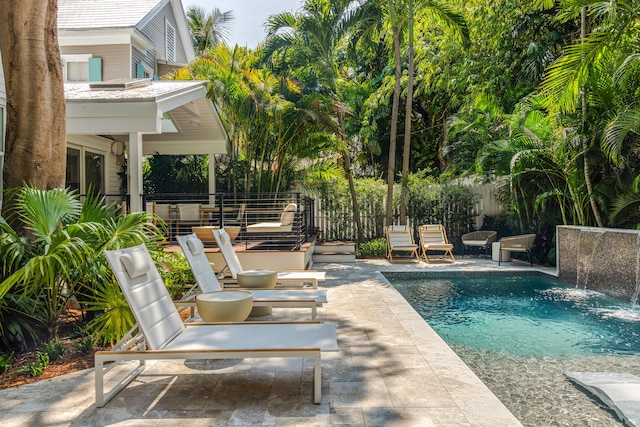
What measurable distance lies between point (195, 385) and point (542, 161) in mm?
9769

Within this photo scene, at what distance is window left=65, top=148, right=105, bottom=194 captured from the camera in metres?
11.1

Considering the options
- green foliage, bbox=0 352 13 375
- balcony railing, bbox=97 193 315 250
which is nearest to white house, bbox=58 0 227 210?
balcony railing, bbox=97 193 315 250

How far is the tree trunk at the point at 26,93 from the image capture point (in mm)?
5305

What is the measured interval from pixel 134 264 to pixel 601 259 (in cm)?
819

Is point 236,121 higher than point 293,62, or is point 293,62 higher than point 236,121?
point 293,62

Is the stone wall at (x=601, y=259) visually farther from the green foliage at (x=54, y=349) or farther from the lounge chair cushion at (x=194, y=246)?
the green foliage at (x=54, y=349)

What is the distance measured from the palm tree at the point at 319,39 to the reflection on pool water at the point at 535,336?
6130 millimetres

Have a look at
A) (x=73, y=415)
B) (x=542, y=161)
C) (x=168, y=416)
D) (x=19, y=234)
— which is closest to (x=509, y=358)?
(x=168, y=416)

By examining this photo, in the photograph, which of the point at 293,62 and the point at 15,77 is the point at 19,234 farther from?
the point at 293,62

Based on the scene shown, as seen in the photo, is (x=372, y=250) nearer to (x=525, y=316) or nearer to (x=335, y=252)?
(x=335, y=252)

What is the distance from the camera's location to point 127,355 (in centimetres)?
335

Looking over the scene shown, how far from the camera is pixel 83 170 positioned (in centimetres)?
1147

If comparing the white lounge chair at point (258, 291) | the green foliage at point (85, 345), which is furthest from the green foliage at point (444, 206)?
the green foliage at point (85, 345)

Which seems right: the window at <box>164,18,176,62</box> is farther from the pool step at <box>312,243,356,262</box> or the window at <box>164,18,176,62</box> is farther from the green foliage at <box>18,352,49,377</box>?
the green foliage at <box>18,352,49,377</box>
